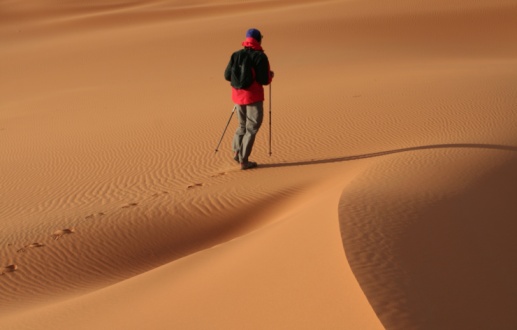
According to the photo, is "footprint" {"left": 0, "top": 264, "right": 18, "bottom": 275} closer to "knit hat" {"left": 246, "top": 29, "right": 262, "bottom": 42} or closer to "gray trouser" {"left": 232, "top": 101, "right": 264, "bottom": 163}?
"gray trouser" {"left": 232, "top": 101, "right": 264, "bottom": 163}

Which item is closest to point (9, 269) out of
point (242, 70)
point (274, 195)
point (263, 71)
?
point (274, 195)

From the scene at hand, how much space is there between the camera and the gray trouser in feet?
30.7

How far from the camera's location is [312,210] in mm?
6281

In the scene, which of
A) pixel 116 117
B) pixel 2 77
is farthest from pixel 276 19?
pixel 116 117

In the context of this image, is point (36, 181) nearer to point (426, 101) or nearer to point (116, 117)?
point (116, 117)

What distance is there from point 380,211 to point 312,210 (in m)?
0.72

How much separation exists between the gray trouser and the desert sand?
328 millimetres

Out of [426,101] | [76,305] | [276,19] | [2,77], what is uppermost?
[276,19]

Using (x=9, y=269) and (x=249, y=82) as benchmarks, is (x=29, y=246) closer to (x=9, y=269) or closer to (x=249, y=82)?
(x=9, y=269)

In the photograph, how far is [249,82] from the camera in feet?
29.8

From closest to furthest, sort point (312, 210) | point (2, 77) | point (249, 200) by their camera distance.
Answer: point (312, 210) < point (249, 200) < point (2, 77)

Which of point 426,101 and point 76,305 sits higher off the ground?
point 426,101

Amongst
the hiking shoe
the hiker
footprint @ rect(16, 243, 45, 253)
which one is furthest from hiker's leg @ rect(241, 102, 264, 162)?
footprint @ rect(16, 243, 45, 253)

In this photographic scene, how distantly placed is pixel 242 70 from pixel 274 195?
1.68 metres
